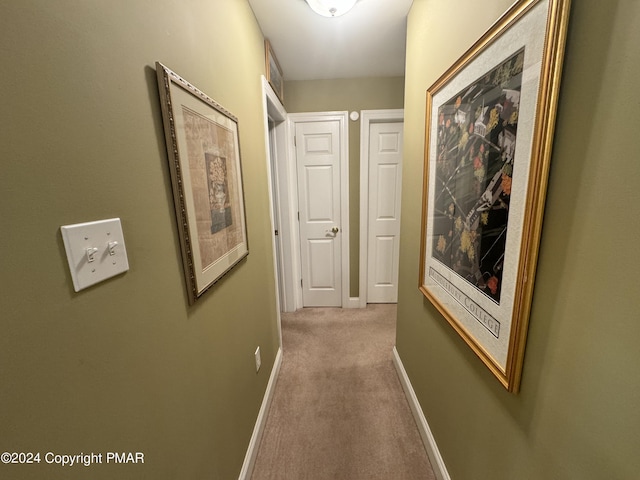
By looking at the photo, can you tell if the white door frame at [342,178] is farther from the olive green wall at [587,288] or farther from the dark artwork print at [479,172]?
the olive green wall at [587,288]

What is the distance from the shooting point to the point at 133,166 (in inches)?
23.0

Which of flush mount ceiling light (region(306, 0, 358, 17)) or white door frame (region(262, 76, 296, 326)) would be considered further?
white door frame (region(262, 76, 296, 326))

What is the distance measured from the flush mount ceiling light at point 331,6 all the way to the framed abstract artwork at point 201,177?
858mm

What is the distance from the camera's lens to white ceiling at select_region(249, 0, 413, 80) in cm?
148

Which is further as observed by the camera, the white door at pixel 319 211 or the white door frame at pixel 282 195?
the white door at pixel 319 211

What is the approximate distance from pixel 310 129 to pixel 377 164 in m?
0.76

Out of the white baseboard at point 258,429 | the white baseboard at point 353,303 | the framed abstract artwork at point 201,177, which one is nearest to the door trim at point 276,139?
the white baseboard at point 258,429

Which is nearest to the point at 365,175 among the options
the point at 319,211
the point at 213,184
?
the point at 319,211

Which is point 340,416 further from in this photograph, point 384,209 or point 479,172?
point 384,209

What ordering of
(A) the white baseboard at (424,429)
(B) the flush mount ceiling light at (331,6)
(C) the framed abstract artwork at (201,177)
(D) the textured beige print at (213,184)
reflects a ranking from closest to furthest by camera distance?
(C) the framed abstract artwork at (201,177)
(D) the textured beige print at (213,184)
(A) the white baseboard at (424,429)
(B) the flush mount ceiling light at (331,6)

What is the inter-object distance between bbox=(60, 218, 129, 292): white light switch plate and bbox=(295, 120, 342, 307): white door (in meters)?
2.14

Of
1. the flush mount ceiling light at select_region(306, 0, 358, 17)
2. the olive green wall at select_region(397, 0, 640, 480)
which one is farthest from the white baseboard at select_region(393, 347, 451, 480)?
the flush mount ceiling light at select_region(306, 0, 358, 17)

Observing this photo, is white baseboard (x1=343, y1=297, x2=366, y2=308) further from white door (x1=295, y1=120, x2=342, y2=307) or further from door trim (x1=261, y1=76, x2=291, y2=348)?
door trim (x1=261, y1=76, x2=291, y2=348)

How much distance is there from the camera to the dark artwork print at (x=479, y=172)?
715 millimetres
